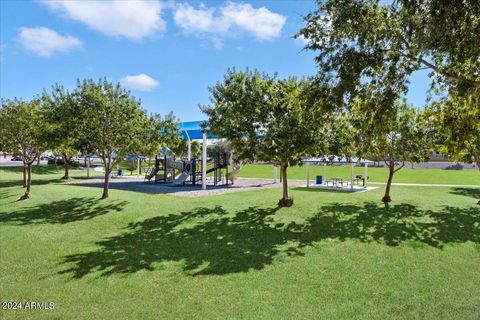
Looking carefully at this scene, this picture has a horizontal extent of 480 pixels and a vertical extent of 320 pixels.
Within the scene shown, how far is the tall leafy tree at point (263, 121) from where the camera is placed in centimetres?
1484

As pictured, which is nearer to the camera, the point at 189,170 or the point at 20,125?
the point at 20,125

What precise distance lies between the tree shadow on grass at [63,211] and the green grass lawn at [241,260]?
0.08 m

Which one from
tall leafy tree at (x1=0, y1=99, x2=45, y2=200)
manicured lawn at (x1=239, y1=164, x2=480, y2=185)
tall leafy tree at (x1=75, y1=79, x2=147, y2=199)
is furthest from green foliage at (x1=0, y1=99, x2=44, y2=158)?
manicured lawn at (x1=239, y1=164, x2=480, y2=185)

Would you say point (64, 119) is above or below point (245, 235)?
above

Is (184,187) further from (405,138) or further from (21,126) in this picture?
(405,138)

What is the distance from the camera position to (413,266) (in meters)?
9.17

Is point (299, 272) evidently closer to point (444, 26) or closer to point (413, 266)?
point (413, 266)

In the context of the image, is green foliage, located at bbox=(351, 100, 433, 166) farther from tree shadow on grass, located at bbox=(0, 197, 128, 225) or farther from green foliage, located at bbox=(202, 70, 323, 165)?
tree shadow on grass, located at bbox=(0, 197, 128, 225)

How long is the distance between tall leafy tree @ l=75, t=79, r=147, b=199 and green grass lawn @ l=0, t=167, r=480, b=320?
308cm

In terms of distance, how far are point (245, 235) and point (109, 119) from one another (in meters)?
9.62

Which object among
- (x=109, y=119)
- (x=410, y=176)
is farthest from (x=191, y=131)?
(x=410, y=176)

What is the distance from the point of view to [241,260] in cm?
970

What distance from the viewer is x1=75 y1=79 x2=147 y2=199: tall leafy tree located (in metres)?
17.3

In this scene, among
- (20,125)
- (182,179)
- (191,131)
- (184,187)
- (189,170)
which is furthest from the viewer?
(189,170)
